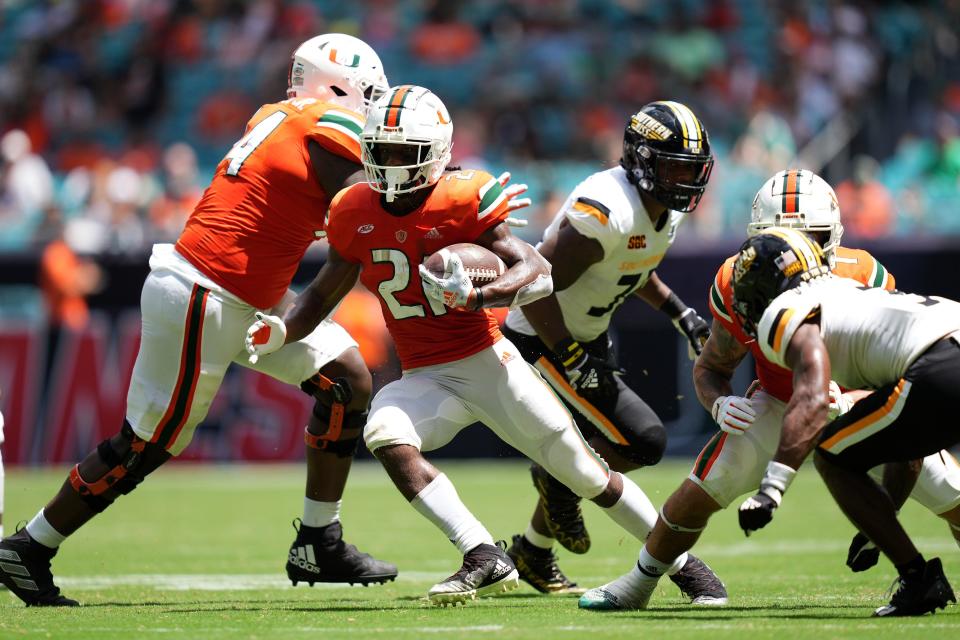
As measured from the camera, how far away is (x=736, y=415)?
551cm

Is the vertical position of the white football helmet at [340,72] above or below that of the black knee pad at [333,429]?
above

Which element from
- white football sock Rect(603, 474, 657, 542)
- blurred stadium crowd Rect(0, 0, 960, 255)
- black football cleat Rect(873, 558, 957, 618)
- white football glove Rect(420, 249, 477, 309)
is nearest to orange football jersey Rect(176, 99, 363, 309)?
white football glove Rect(420, 249, 477, 309)

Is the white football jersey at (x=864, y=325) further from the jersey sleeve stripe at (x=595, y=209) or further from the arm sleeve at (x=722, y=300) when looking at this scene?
the jersey sleeve stripe at (x=595, y=209)

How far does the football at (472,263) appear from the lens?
18.2ft

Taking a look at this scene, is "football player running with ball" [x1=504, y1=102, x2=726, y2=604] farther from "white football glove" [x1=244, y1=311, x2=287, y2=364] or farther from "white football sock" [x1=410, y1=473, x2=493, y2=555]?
"white football glove" [x1=244, y1=311, x2=287, y2=364]

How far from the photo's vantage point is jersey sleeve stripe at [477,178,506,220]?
5.77m

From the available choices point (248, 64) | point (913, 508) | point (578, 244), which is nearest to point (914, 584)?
point (578, 244)

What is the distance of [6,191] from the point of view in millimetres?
16359

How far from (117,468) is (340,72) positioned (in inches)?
85.7

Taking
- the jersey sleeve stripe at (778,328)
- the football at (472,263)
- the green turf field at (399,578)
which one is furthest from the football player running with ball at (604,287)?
the jersey sleeve stripe at (778,328)

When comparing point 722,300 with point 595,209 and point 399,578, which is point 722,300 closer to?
point 595,209

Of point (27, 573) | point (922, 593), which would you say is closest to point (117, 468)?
point (27, 573)

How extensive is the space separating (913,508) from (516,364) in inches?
212

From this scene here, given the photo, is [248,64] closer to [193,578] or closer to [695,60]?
[695,60]
